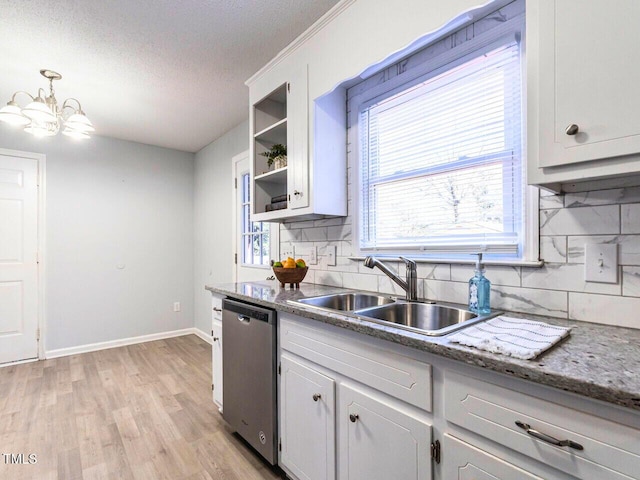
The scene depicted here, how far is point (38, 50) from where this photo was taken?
2109 millimetres

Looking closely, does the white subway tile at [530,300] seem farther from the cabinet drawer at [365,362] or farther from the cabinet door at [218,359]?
the cabinet door at [218,359]

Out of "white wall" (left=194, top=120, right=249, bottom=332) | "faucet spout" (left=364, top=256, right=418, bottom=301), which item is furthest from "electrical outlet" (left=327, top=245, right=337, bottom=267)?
"white wall" (left=194, top=120, right=249, bottom=332)

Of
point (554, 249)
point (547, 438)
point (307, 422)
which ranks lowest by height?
point (307, 422)

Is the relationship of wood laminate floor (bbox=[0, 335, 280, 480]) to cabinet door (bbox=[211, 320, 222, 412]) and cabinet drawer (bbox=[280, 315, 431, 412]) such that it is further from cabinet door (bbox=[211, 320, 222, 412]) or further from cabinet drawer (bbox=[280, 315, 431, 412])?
cabinet drawer (bbox=[280, 315, 431, 412])

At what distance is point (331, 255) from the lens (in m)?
2.27

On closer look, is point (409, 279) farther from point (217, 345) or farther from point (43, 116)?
point (43, 116)

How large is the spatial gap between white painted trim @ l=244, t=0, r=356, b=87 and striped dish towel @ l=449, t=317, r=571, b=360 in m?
1.64

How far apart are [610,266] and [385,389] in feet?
2.90

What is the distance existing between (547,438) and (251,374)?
143 cm

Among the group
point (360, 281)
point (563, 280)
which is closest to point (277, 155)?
point (360, 281)

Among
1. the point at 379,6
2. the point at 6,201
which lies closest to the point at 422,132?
the point at 379,6

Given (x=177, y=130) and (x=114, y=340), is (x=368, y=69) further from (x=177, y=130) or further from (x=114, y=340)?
(x=114, y=340)

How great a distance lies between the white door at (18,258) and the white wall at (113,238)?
13cm

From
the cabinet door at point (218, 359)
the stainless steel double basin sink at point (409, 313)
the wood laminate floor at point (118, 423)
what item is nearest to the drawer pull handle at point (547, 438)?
the stainless steel double basin sink at point (409, 313)
